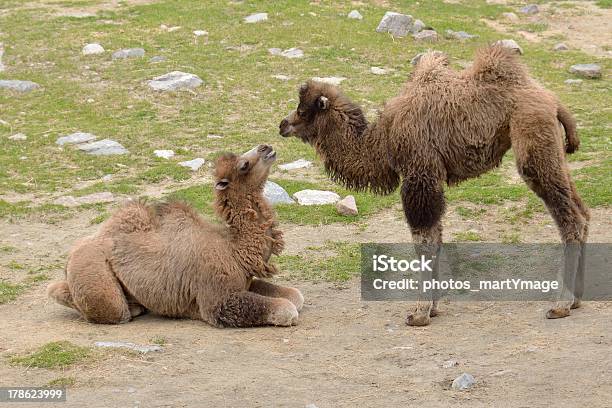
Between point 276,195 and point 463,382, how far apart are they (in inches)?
211

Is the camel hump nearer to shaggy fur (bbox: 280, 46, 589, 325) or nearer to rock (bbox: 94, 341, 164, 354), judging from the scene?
shaggy fur (bbox: 280, 46, 589, 325)

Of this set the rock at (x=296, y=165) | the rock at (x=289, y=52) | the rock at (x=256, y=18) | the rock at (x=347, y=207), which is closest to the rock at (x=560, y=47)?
the rock at (x=289, y=52)

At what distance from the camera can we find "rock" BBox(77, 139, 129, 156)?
45.1ft

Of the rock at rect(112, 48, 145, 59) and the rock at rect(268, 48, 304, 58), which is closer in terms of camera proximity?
the rock at rect(268, 48, 304, 58)

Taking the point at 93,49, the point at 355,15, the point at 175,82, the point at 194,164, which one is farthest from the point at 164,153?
the point at 355,15

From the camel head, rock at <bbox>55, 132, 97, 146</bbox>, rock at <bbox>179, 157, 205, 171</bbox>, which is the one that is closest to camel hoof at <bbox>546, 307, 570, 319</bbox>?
the camel head

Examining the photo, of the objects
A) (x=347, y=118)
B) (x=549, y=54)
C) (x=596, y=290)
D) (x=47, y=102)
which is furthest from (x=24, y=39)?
(x=596, y=290)

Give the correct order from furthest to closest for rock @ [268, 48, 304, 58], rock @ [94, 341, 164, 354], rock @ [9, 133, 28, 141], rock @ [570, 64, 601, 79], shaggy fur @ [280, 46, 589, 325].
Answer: rock @ [268, 48, 304, 58], rock @ [570, 64, 601, 79], rock @ [9, 133, 28, 141], shaggy fur @ [280, 46, 589, 325], rock @ [94, 341, 164, 354]

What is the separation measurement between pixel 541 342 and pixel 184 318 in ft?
9.70

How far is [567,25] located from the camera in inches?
794

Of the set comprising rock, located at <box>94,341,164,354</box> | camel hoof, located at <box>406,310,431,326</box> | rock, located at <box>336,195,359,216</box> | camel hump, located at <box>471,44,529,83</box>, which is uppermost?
camel hump, located at <box>471,44,529,83</box>

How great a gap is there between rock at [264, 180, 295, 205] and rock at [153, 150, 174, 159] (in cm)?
213

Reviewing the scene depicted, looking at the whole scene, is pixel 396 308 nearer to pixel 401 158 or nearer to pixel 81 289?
pixel 401 158

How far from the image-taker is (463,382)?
6723mm
